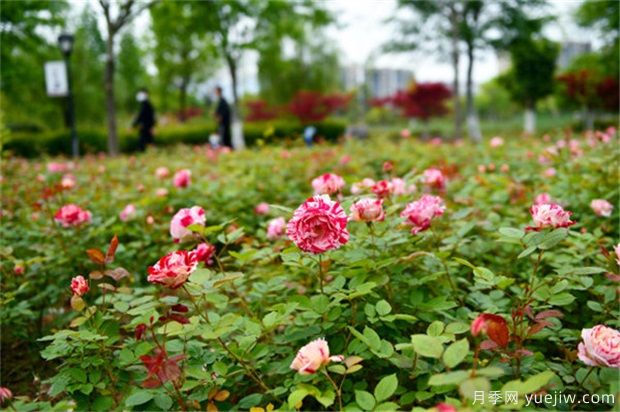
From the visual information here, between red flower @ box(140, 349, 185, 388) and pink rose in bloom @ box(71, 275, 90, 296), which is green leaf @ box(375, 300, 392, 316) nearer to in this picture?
red flower @ box(140, 349, 185, 388)

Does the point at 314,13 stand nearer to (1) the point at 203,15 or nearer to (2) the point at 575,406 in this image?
(1) the point at 203,15

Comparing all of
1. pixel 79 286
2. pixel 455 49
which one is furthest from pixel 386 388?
pixel 455 49

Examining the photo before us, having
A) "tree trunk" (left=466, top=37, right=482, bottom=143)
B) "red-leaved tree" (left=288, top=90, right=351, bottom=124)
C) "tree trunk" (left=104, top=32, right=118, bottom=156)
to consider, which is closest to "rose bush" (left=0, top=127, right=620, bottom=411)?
"tree trunk" (left=104, top=32, right=118, bottom=156)

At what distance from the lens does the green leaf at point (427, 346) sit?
2.91 ft

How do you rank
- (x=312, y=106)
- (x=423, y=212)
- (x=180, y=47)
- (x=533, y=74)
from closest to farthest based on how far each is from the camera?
1. (x=423, y=212)
2. (x=312, y=106)
3. (x=533, y=74)
4. (x=180, y=47)

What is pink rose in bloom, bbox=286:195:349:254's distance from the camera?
3.64ft

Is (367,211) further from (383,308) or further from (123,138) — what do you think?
(123,138)

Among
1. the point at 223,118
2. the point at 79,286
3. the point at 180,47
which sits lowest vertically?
the point at 79,286

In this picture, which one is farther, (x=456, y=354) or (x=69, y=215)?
(x=69, y=215)

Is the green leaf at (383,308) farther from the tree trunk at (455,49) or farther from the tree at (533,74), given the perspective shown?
the tree at (533,74)

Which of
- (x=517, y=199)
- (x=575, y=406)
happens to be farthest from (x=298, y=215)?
(x=517, y=199)

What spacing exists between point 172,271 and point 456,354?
1.88 ft

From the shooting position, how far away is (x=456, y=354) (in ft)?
2.89

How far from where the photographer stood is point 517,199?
9.25 feet
